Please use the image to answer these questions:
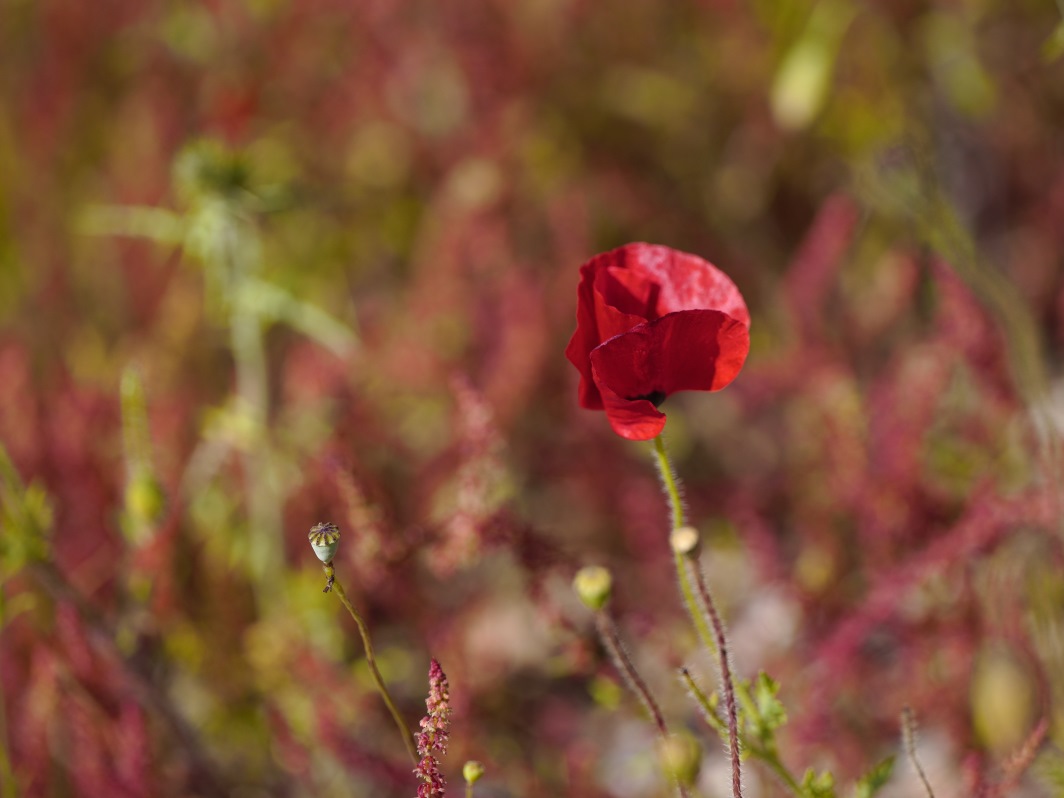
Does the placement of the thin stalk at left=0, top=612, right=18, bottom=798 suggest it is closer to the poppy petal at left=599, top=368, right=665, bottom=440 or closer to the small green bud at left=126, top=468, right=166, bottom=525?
the small green bud at left=126, top=468, right=166, bottom=525

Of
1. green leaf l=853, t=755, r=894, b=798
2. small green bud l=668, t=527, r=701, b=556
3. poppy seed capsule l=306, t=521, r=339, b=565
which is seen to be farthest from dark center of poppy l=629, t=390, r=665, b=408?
green leaf l=853, t=755, r=894, b=798

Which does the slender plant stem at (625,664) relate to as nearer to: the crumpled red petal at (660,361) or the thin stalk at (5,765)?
the crumpled red petal at (660,361)

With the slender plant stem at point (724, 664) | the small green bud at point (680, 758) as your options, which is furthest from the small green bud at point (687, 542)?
the small green bud at point (680, 758)

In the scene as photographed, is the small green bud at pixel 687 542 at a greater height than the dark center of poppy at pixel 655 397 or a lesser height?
lesser

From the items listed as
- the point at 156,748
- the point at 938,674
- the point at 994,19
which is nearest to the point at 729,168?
the point at 994,19

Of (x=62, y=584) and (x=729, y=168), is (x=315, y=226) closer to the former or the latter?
(x=729, y=168)

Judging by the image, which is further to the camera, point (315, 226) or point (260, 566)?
point (315, 226)

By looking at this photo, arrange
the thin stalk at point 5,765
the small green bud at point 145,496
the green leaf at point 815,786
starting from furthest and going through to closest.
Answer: the small green bud at point 145,496, the thin stalk at point 5,765, the green leaf at point 815,786
